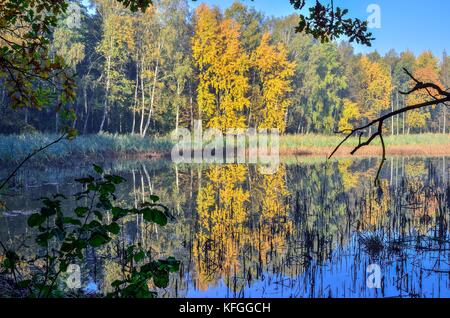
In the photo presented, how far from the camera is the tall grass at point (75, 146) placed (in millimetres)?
19766

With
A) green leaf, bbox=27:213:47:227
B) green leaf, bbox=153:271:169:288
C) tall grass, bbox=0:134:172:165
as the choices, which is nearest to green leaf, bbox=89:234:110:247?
green leaf, bbox=27:213:47:227

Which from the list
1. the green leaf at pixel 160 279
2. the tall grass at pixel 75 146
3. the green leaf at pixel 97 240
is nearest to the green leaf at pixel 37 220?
the green leaf at pixel 97 240

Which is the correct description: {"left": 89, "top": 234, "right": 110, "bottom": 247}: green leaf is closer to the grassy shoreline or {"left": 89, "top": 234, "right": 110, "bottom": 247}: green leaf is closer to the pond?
the pond

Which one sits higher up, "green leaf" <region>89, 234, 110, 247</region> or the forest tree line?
the forest tree line

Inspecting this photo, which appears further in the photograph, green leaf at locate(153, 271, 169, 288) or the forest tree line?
the forest tree line

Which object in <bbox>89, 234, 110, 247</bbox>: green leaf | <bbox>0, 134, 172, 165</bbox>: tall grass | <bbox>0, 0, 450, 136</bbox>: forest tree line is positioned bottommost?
<bbox>89, 234, 110, 247</bbox>: green leaf

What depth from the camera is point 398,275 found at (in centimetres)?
587

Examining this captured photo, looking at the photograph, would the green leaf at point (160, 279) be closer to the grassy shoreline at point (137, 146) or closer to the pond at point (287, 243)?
the pond at point (287, 243)

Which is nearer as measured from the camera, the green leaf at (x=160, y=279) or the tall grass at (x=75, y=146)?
the green leaf at (x=160, y=279)

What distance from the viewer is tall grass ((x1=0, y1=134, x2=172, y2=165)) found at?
19766 mm

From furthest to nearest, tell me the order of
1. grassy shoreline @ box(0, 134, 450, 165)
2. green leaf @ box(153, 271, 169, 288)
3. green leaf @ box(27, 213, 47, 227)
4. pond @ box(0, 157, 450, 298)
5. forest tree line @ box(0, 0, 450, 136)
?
forest tree line @ box(0, 0, 450, 136)
grassy shoreline @ box(0, 134, 450, 165)
pond @ box(0, 157, 450, 298)
green leaf @ box(153, 271, 169, 288)
green leaf @ box(27, 213, 47, 227)

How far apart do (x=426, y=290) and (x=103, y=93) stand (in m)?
33.5

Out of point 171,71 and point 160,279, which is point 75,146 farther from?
point 160,279

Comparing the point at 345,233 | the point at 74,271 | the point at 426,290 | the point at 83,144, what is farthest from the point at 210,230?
the point at 83,144
